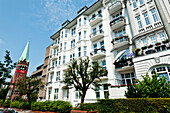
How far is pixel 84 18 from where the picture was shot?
25.0 metres

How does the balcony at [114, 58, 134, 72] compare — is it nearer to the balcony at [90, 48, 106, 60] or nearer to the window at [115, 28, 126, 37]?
the balcony at [90, 48, 106, 60]

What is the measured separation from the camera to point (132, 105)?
8.59m

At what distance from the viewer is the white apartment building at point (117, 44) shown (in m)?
12.2

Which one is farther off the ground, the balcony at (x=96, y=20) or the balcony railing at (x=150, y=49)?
the balcony at (x=96, y=20)

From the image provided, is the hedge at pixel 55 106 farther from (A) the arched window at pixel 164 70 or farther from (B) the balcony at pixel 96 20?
(B) the balcony at pixel 96 20

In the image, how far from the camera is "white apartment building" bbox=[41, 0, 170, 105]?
12.2 meters

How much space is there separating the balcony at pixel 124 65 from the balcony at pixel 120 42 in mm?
3014

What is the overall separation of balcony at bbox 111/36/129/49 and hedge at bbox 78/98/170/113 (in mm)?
9419

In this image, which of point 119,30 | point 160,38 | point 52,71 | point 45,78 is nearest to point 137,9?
point 119,30

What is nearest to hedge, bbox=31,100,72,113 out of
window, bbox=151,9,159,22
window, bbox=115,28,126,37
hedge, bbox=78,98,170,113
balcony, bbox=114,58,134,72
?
hedge, bbox=78,98,170,113

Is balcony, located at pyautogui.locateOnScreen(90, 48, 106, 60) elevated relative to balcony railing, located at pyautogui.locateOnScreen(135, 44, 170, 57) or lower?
elevated

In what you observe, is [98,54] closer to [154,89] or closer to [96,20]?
[96,20]

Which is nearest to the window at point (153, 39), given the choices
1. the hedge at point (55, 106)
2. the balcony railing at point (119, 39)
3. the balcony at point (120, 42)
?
the balcony at point (120, 42)

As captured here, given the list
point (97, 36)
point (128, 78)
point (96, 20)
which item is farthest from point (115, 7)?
point (128, 78)
